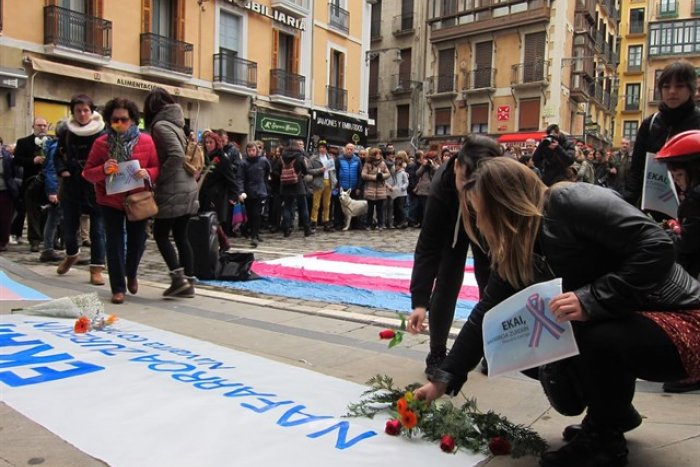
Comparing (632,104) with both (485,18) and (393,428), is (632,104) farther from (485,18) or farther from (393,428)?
(393,428)

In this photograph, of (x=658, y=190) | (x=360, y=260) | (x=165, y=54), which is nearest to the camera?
(x=658, y=190)

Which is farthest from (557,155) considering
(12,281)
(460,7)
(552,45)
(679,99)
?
(460,7)

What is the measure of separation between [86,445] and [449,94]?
36.9 m

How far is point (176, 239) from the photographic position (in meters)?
5.64

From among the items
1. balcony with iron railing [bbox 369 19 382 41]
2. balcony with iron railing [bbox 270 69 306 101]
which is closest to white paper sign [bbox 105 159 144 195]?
balcony with iron railing [bbox 270 69 306 101]

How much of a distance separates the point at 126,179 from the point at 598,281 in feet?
13.4

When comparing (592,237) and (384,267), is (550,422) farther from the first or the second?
(384,267)

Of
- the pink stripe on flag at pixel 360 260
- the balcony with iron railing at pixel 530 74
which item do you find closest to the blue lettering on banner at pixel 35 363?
the pink stripe on flag at pixel 360 260

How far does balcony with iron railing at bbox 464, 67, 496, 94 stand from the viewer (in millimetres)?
35875

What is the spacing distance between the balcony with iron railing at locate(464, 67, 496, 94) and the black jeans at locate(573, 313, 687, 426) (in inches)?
1381

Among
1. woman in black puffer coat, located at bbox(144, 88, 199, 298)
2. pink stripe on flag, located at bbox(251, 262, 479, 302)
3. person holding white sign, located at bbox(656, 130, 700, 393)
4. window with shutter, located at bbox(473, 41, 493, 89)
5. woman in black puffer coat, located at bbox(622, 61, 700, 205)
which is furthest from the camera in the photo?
window with shutter, located at bbox(473, 41, 493, 89)

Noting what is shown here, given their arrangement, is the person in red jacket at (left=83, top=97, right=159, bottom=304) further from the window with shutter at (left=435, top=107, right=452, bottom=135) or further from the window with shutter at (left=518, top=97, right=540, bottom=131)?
the window with shutter at (left=435, top=107, right=452, bottom=135)

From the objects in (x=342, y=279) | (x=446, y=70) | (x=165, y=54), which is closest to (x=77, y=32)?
(x=165, y=54)

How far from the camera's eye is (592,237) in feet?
7.05
